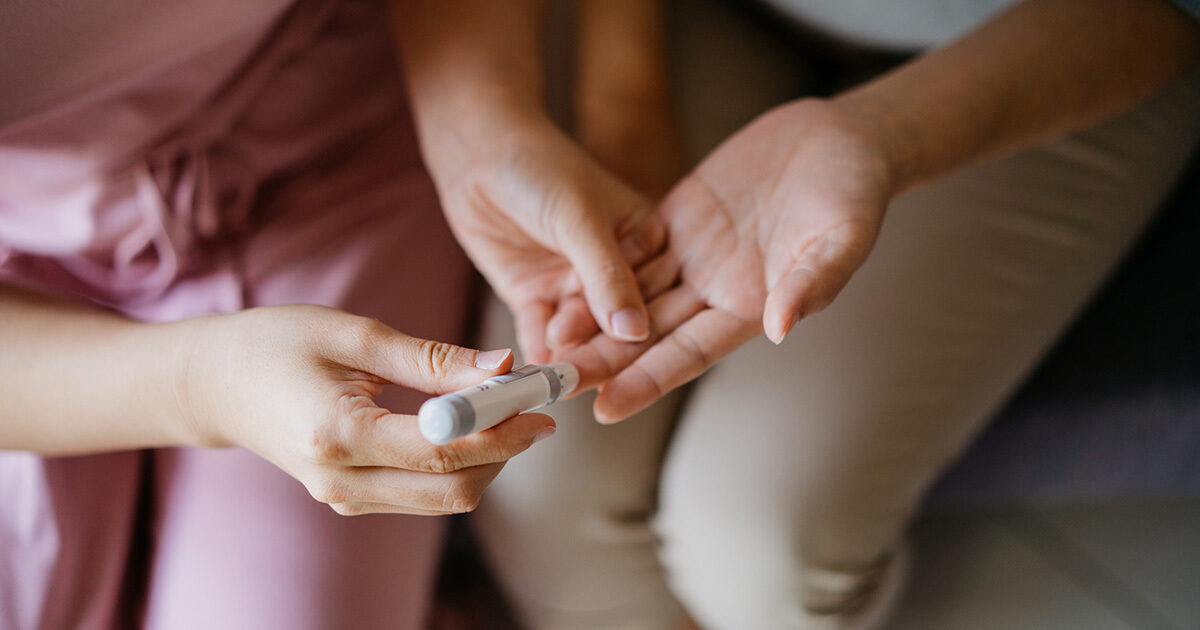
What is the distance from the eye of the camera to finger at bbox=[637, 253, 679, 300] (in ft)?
1.91

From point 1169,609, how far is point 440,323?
2.38ft

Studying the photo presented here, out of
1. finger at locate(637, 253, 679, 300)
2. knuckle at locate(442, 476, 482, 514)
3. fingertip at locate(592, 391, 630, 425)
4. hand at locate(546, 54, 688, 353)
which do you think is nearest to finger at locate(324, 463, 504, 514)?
knuckle at locate(442, 476, 482, 514)

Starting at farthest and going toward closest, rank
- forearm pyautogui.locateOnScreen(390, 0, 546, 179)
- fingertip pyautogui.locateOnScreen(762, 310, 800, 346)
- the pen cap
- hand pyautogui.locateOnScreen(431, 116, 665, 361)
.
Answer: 1. forearm pyautogui.locateOnScreen(390, 0, 546, 179)
2. hand pyautogui.locateOnScreen(431, 116, 665, 361)
3. fingertip pyautogui.locateOnScreen(762, 310, 800, 346)
4. the pen cap

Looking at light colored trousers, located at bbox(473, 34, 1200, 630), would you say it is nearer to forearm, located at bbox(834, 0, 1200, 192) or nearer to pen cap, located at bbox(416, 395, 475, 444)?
forearm, located at bbox(834, 0, 1200, 192)

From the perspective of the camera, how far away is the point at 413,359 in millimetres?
395

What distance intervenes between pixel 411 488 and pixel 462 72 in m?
0.40

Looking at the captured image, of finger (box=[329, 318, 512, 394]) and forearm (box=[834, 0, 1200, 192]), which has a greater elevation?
finger (box=[329, 318, 512, 394])

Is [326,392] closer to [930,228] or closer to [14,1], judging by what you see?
[14,1]

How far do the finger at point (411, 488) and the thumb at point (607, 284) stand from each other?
0.51 feet

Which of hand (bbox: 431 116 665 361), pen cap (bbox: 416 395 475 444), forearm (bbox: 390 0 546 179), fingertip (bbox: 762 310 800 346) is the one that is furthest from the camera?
forearm (bbox: 390 0 546 179)

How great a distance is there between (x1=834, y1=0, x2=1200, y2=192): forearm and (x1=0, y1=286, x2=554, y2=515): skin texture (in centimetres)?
37

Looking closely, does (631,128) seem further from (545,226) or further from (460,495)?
(460,495)

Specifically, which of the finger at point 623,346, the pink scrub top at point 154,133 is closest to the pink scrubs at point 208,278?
the pink scrub top at point 154,133

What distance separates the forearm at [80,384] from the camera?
0.49 m
